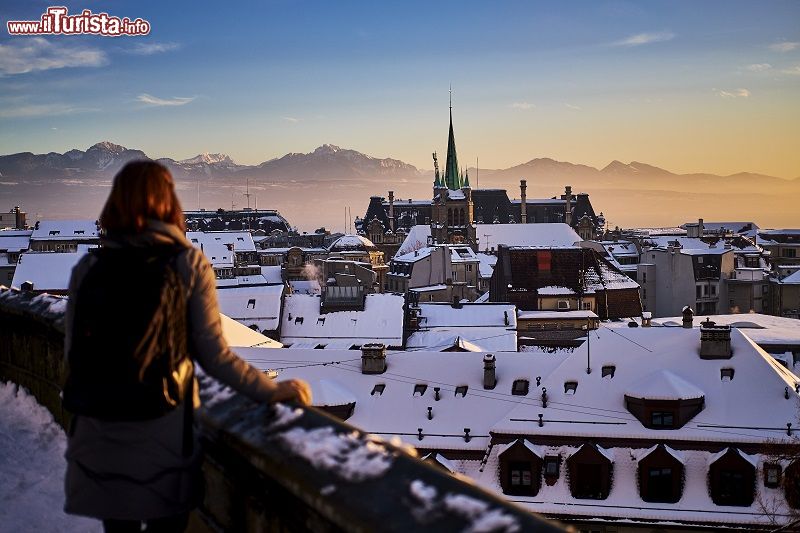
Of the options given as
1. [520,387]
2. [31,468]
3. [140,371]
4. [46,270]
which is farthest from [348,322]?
[140,371]

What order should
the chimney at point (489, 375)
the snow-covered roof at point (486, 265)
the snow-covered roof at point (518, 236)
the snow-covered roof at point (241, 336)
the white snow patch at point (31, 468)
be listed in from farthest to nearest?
the snow-covered roof at point (518, 236), the snow-covered roof at point (486, 265), the snow-covered roof at point (241, 336), the chimney at point (489, 375), the white snow patch at point (31, 468)

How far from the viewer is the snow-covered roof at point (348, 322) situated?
5538 centimetres

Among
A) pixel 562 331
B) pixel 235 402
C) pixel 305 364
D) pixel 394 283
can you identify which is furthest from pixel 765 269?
pixel 235 402

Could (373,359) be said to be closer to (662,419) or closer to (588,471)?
(588,471)

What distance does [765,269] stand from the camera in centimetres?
9956

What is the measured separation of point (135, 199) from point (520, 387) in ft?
82.7

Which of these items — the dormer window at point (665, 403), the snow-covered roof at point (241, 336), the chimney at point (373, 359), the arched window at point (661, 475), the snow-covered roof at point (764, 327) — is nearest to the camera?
the arched window at point (661, 475)

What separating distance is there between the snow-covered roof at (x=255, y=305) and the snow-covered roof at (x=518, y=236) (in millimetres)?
65715

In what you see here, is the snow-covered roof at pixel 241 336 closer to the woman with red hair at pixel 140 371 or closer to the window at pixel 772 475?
the window at pixel 772 475

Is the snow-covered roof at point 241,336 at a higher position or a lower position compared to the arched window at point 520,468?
higher

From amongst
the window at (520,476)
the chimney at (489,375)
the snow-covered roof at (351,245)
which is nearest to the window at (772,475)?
the window at (520,476)

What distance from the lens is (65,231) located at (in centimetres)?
12125

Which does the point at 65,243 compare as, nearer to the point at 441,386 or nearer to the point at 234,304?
the point at 234,304

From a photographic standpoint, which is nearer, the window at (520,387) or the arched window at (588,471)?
the arched window at (588,471)
